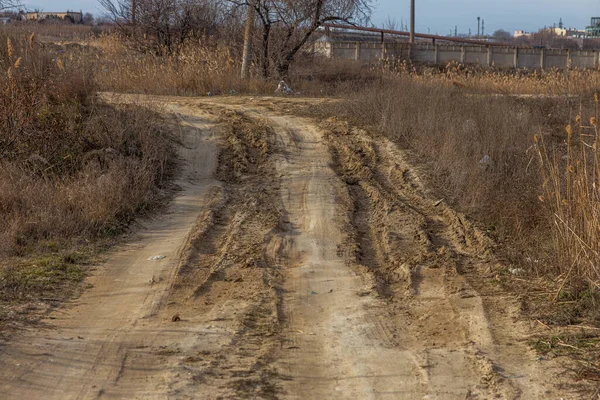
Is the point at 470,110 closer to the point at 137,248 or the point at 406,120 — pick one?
the point at 406,120

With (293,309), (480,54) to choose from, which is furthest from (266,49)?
(480,54)

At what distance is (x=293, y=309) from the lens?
18.9 ft

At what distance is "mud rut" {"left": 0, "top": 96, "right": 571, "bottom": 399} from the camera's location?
4.45 metres

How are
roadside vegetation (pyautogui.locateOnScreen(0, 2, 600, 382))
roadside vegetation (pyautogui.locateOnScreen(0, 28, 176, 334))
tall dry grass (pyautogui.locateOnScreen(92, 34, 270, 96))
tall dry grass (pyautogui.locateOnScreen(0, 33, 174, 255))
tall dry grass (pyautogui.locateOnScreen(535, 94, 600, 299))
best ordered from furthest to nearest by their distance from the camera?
1. tall dry grass (pyautogui.locateOnScreen(92, 34, 270, 96))
2. tall dry grass (pyautogui.locateOnScreen(0, 33, 174, 255))
3. roadside vegetation (pyautogui.locateOnScreen(0, 28, 176, 334))
4. roadside vegetation (pyautogui.locateOnScreen(0, 2, 600, 382))
5. tall dry grass (pyautogui.locateOnScreen(535, 94, 600, 299))

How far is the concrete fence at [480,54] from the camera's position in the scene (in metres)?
41.5

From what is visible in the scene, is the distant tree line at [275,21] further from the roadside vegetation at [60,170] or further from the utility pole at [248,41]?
the roadside vegetation at [60,170]

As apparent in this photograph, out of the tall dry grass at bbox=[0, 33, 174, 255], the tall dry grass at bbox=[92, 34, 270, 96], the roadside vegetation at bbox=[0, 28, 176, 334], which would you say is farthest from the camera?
the tall dry grass at bbox=[92, 34, 270, 96]

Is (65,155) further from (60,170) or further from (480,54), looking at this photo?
(480,54)

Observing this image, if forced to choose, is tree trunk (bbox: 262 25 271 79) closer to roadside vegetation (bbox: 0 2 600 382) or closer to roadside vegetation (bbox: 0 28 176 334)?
roadside vegetation (bbox: 0 2 600 382)

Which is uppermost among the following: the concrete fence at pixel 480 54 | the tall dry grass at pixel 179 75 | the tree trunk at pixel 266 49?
the concrete fence at pixel 480 54

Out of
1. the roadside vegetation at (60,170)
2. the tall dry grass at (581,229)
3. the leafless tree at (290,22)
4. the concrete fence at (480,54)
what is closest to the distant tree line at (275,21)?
the leafless tree at (290,22)

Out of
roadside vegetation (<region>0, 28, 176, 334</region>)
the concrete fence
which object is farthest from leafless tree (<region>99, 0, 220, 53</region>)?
the concrete fence

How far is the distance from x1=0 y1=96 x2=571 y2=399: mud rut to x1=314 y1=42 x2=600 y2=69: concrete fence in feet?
106

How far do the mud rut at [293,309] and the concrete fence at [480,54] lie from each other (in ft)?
106
